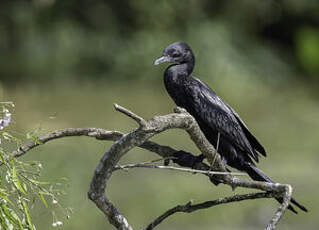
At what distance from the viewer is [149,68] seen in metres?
8.28

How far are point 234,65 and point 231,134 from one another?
18.2 ft

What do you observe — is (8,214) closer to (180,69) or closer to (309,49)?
(180,69)

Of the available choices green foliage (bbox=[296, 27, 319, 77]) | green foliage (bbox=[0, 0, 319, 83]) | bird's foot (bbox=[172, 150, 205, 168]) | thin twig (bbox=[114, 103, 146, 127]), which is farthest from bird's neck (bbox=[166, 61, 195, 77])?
green foliage (bbox=[296, 27, 319, 77])

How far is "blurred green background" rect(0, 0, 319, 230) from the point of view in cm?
677

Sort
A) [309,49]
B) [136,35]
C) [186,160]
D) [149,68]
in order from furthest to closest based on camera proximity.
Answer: [309,49]
[136,35]
[149,68]
[186,160]

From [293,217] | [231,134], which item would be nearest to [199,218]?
[293,217]

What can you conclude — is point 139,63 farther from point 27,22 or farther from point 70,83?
point 27,22

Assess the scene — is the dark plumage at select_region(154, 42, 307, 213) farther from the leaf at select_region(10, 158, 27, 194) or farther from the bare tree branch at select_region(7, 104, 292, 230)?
the leaf at select_region(10, 158, 27, 194)

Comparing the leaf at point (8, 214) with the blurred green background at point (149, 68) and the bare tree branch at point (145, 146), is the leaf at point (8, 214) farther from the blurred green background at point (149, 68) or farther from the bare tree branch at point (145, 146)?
the blurred green background at point (149, 68)

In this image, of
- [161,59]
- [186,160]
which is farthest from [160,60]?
[186,160]

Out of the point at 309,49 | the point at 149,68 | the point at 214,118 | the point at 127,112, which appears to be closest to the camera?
the point at 127,112

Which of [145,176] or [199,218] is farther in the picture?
[145,176]

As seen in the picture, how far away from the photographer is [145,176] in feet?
21.0

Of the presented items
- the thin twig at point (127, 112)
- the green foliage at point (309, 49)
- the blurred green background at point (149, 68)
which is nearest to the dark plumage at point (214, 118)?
the thin twig at point (127, 112)
